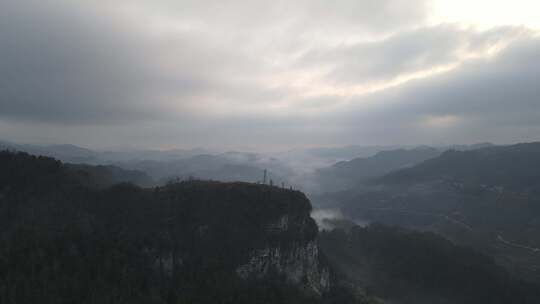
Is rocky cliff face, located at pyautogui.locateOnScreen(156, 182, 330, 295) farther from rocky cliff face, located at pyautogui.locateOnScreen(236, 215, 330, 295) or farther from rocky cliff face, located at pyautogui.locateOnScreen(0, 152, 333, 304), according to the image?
rocky cliff face, located at pyautogui.locateOnScreen(0, 152, 333, 304)

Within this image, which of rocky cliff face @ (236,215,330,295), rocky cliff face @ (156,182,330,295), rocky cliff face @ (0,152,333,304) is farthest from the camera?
rocky cliff face @ (236,215,330,295)

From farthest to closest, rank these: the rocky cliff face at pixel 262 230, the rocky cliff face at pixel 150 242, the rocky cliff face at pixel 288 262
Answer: the rocky cliff face at pixel 288 262, the rocky cliff face at pixel 262 230, the rocky cliff face at pixel 150 242

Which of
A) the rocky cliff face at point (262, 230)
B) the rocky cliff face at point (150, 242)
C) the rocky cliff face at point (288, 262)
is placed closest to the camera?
the rocky cliff face at point (150, 242)

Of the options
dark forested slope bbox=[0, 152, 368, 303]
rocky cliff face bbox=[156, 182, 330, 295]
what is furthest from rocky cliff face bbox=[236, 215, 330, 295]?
dark forested slope bbox=[0, 152, 368, 303]

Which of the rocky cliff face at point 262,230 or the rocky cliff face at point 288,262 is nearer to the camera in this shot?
the rocky cliff face at point 262,230

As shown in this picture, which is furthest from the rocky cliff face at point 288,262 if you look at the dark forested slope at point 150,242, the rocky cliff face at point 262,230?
the dark forested slope at point 150,242

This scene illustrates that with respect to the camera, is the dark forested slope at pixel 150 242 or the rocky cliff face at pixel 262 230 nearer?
the dark forested slope at pixel 150 242

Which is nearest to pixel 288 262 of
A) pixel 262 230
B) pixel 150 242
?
pixel 262 230

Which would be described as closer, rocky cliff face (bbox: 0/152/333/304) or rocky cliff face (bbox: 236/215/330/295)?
rocky cliff face (bbox: 0/152/333/304)

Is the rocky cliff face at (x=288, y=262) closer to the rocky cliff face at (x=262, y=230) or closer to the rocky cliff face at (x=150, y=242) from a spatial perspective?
the rocky cliff face at (x=262, y=230)

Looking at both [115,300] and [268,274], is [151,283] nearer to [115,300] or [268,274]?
[115,300]

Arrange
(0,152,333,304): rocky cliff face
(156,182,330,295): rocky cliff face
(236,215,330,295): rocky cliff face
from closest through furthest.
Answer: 1. (0,152,333,304): rocky cliff face
2. (156,182,330,295): rocky cliff face
3. (236,215,330,295): rocky cliff face

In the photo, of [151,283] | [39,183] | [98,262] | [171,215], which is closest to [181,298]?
[151,283]
